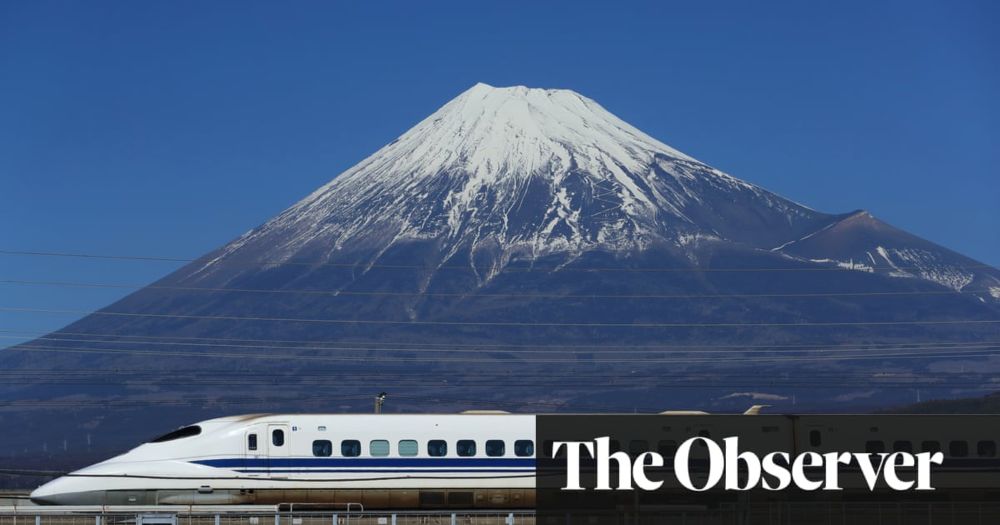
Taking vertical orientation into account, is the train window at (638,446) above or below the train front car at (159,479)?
above

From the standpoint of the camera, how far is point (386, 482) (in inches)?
2665

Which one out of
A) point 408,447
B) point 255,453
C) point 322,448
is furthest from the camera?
point 408,447

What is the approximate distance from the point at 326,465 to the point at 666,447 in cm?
1368

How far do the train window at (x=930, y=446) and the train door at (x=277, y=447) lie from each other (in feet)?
85.2

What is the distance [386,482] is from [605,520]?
15.0 m

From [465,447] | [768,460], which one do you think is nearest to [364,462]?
[465,447]

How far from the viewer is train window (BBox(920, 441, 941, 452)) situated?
7056cm

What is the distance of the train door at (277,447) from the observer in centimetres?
6725

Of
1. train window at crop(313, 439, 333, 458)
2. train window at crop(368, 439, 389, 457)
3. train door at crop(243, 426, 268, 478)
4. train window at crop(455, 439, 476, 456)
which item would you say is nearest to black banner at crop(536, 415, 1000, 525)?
train window at crop(455, 439, 476, 456)

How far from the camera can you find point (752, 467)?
217 feet

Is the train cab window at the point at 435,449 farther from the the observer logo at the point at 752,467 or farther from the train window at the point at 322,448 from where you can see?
the the observer logo at the point at 752,467

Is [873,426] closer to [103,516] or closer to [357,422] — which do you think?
[357,422]

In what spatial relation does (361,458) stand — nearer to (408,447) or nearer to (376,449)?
(376,449)

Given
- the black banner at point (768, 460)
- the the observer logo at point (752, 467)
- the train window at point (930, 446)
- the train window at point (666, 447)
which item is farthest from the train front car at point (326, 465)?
the train window at point (930, 446)
